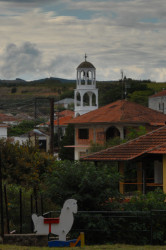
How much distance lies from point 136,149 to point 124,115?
36.7 m

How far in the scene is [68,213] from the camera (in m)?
19.0

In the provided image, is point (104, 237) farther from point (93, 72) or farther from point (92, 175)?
point (93, 72)

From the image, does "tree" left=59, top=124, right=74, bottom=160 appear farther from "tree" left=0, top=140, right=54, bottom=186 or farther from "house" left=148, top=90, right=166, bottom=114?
"house" left=148, top=90, right=166, bottom=114

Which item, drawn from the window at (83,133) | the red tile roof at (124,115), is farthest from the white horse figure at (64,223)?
the window at (83,133)

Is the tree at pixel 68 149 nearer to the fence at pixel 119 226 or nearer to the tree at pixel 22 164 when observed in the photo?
the tree at pixel 22 164

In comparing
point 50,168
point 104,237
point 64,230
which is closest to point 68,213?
point 64,230

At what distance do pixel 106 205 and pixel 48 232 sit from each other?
4055mm

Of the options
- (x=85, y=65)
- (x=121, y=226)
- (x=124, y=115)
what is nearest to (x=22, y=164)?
(x=121, y=226)

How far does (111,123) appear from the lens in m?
66.8

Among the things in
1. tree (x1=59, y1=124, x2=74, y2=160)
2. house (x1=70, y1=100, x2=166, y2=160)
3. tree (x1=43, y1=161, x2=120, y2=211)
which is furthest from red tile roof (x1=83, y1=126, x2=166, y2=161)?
tree (x1=59, y1=124, x2=74, y2=160)

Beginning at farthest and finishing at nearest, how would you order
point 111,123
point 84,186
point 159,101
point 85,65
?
point 159,101, point 85,65, point 111,123, point 84,186

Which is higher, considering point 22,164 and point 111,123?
point 111,123

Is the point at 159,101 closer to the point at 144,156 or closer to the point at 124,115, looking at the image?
the point at 124,115

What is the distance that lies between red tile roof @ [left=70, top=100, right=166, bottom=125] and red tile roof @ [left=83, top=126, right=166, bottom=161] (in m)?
33.0
